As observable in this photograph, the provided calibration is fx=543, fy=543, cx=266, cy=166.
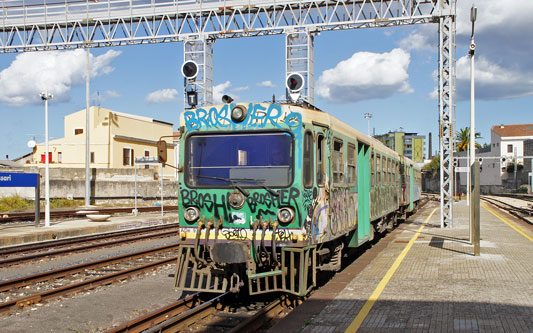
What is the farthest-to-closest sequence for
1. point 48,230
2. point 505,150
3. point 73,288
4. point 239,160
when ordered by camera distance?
point 505,150 → point 48,230 → point 73,288 → point 239,160

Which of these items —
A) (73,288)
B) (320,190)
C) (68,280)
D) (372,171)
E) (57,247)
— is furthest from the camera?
(57,247)

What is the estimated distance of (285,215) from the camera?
767 centimetres

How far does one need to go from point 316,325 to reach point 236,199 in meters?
2.18

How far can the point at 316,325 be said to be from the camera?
663cm

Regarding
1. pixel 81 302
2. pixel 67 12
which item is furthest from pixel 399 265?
pixel 67 12

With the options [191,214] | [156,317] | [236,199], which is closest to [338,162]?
[236,199]

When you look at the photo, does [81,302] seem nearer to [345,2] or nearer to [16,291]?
[16,291]

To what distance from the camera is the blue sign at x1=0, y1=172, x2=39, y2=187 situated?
67.5 feet

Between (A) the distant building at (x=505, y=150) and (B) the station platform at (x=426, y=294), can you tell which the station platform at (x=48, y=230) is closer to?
(B) the station platform at (x=426, y=294)

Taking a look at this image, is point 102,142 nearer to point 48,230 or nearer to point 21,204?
point 21,204

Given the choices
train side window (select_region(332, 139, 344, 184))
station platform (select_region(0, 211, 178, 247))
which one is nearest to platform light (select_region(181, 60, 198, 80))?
station platform (select_region(0, 211, 178, 247))

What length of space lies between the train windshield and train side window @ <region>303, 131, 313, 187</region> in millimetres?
216

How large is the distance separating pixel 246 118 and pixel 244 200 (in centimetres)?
124

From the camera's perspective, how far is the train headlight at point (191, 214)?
812 centimetres
